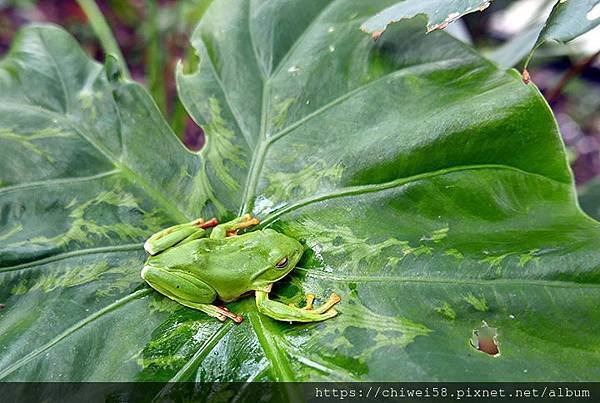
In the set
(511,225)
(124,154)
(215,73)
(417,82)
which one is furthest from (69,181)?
(511,225)

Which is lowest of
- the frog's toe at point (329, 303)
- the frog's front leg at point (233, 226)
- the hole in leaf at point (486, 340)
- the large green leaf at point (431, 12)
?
the hole in leaf at point (486, 340)

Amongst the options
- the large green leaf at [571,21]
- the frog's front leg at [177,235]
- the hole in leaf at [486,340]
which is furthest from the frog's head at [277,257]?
the large green leaf at [571,21]

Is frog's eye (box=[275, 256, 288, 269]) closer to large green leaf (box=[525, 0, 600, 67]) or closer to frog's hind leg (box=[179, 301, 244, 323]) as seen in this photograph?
frog's hind leg (box=[179, 301, 244, 323])

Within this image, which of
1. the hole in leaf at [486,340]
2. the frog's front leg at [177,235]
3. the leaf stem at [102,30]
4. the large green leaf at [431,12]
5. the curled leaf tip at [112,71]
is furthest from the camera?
the leaf stem at [102,30]

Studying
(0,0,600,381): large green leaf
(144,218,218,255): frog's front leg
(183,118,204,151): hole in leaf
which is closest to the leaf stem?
(0,0,600,381): large green leaf

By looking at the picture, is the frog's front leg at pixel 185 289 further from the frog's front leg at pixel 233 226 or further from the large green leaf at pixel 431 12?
the large green leaf at pixel 431 12

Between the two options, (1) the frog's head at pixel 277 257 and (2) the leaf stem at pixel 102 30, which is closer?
(1) the frog's head at pixel 277 257

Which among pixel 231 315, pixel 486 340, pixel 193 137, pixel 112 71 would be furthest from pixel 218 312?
pixel 193 137

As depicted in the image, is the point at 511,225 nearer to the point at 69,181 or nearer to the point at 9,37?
the point at 69,181
